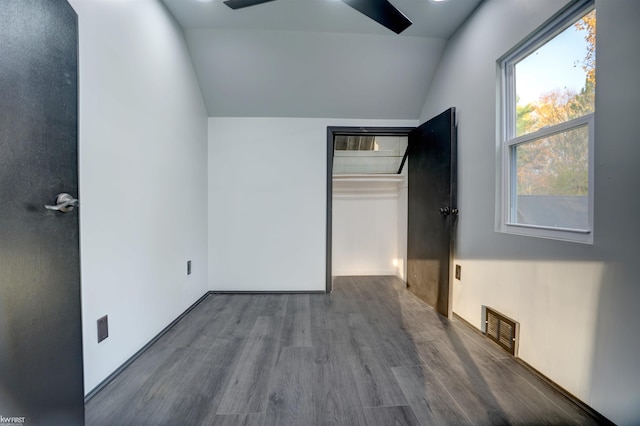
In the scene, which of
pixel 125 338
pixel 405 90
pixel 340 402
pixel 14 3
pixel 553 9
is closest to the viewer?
pixel 14 3

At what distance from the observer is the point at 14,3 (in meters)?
0.80

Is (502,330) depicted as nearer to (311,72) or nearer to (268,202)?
(268,202)

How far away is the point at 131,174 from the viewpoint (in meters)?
1.62

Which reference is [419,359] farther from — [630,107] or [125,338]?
[125,338]

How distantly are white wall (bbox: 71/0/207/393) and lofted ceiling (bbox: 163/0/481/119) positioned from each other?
295 mm

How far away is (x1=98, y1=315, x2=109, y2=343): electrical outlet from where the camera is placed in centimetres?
137

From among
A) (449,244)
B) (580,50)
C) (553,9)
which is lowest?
(449,244)

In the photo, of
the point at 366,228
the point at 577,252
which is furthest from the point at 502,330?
the point at 366,228

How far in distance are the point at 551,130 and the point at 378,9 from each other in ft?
4.03

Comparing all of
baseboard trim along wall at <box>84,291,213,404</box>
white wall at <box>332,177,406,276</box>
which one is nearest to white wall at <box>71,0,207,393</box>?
baseboard trim along wall at <box>84,291,213,404</box>

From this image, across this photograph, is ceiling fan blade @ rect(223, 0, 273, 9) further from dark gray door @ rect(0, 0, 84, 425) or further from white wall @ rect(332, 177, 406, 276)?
white wall @ rect(332, 177, 406, 276)

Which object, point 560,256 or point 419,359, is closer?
point 560,256

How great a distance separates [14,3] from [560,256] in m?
2.52

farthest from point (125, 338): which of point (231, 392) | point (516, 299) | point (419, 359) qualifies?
point (516, 299)
